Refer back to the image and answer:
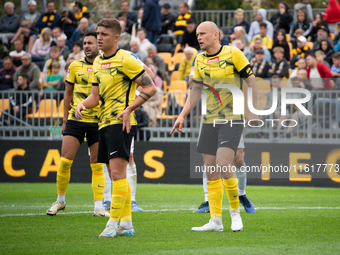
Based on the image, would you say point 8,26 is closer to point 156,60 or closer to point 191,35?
point 156,60

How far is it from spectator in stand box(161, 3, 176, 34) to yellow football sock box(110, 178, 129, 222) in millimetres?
14536

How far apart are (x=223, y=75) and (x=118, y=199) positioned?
188 cm

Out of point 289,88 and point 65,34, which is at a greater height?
point 65,34

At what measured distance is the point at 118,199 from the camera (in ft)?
18.2

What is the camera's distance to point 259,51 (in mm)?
14953

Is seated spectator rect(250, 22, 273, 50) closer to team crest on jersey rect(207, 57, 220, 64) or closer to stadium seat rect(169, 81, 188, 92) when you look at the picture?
stadium seat rect(169, 81, 188, 92)

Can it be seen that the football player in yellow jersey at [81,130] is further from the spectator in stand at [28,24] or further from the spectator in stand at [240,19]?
the spectator in stand at [28,24]

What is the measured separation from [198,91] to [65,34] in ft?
45.8

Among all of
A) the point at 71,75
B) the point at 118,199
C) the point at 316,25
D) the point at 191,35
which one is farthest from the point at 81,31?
the point at 118,199

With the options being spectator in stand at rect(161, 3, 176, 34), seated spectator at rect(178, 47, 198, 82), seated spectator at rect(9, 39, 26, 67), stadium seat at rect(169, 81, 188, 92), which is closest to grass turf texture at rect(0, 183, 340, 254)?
stadium seat at rect(169, 81, 188, 92)

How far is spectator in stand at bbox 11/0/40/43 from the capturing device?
63.3 feet

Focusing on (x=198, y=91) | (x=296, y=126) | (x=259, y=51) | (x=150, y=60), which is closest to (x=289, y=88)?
(x=296, y=126)

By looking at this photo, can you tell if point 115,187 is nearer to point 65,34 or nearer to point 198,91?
point 198,91

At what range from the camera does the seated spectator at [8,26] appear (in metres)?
19.8
